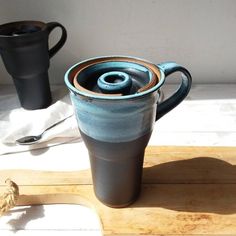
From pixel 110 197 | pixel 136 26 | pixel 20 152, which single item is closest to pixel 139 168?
pixel 110 197

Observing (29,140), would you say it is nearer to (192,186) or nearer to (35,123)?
(35,123)

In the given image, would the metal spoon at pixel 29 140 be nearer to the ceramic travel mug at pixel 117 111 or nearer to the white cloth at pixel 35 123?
the white cloth at pixel 35 123

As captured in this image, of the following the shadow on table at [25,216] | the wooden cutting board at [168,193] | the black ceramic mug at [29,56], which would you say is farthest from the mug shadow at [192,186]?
the black ceramic mug at [29,56]

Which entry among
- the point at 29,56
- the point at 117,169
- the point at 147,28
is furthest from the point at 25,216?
the point at 147,28

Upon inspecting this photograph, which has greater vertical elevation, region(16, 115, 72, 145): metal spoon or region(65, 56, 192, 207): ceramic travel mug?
region(65, 56, 192, 207): ceramic travel mug

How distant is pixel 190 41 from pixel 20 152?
34 centimetres

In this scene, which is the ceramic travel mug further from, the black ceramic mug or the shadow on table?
the black ceramic mug

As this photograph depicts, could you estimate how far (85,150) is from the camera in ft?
1.50

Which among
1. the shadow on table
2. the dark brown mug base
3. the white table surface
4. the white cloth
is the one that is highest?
the dark brown mug base

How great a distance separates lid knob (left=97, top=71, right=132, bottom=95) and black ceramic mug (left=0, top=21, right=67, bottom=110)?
0.22 metres

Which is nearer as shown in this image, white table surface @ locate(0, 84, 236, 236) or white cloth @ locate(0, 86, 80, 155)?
white table surface @ locate(0, 84, 236, 236)

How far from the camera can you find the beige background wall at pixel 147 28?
0.54m

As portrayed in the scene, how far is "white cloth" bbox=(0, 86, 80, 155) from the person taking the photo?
1.52 ft

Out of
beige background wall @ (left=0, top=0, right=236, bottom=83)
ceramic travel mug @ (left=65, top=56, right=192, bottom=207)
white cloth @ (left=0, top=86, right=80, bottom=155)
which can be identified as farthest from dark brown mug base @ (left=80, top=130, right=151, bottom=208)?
beige background wall @ (left=0, top=0, right=236, bottom=83)
